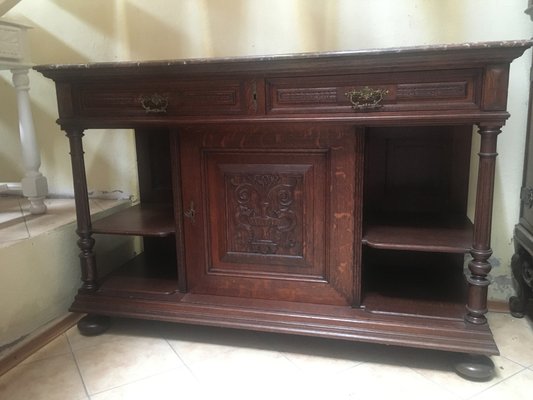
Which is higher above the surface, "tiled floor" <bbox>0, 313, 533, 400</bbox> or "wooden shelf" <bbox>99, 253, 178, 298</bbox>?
"wooden shelf" <bbox>99, 253, 178, 298</bbox>

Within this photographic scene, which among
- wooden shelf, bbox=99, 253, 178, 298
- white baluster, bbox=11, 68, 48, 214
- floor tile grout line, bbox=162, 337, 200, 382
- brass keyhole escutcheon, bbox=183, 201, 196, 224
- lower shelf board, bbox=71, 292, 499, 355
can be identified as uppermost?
white baluster, bbox=11, 68, 48, 214

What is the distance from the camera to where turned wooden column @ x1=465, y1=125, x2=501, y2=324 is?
3.83ft

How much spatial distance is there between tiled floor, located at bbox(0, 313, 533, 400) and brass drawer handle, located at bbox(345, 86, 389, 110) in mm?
748

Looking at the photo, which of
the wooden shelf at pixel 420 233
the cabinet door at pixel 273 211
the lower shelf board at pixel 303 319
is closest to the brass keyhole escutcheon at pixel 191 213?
the cabinet door at pixel 273 211

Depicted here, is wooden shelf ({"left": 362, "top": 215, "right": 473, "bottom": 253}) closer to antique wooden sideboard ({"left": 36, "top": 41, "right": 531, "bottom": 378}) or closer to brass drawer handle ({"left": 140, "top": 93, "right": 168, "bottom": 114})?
antique wooden sideboard ({"left": 36, "top": 41, "right": 531, "bottom": 378})

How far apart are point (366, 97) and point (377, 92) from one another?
31 millimetres

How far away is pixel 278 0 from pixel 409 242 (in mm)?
1005

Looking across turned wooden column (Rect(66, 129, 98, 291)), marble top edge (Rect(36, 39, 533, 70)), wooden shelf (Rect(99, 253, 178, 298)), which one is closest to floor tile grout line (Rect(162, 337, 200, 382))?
wooden shelf (Rect(99, 253, 178, 298))

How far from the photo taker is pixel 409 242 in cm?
130

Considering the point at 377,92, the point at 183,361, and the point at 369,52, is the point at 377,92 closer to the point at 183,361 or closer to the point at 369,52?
the point at 369,52

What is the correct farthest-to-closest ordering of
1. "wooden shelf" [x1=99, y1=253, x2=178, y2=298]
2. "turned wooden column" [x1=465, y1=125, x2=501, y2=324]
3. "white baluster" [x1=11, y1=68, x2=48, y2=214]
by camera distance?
"white baluster" [x1=11, y1=68, x2=48, y2=214] → "wooden shelf" [x1=99, y1=253, x2=178, y2=298] → "turned wooden column" [x1=465, y1=125, x2=501, y2=324]

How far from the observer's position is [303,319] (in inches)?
53.2

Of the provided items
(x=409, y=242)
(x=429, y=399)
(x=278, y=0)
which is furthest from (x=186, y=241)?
(x=278, y=0)

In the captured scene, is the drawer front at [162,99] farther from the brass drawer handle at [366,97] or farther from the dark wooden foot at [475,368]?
the dark wooden foot at [475,368]
